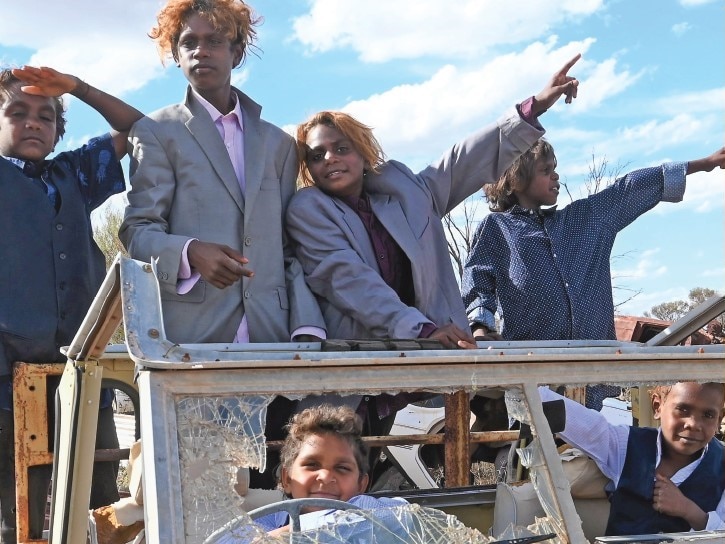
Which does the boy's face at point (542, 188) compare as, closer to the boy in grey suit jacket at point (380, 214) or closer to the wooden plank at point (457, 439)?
the boy in grey suit jacket at point (380, 214)

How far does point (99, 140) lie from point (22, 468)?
1241 mm

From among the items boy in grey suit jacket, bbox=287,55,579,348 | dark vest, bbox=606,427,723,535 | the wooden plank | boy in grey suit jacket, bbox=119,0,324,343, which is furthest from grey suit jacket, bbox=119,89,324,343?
dark vest, bbox=606,427,723,535

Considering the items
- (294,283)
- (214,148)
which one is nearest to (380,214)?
(294,283)

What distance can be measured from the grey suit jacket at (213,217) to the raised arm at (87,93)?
0.36 feet

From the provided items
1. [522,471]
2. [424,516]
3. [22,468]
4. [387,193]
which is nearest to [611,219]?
[387,193]

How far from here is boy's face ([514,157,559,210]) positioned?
402 centimetres

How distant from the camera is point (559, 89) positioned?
351 cm

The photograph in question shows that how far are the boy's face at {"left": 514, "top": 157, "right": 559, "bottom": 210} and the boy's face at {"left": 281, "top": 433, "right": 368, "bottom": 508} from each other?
1.88 meters

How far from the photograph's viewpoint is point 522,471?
301cm

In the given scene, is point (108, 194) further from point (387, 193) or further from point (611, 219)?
point (611, 219)

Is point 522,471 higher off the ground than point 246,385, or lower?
lower

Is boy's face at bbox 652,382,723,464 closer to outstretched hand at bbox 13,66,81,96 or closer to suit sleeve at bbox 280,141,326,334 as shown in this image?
suit sleeve at bbox 280,141,326,334

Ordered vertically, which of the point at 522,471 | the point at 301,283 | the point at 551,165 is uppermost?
the point at 551,165

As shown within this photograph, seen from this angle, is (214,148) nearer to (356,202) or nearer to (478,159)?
(356,202)
